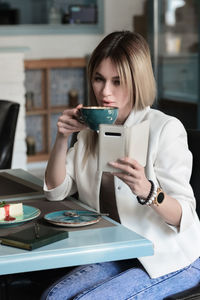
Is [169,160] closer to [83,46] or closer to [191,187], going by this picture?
[191,187]

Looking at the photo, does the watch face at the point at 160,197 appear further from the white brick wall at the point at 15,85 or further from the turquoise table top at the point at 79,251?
the white brick wall at the point at 15,85

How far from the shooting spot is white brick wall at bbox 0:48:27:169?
5586mm

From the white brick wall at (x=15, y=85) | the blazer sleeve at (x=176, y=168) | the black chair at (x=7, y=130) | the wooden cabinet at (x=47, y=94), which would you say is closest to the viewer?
the blazer sleeve at (x=176, y=168)

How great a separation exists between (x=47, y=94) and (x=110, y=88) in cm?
428

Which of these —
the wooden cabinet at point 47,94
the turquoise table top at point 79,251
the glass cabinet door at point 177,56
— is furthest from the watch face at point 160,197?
the wooden cabinet at point 47,94

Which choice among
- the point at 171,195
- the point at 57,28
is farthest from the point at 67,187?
the point at 57,28

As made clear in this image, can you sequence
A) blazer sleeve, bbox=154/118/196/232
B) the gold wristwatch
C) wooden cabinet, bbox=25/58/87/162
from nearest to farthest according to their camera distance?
the gold wristwatch → blazer sleeve, bbox=154/118/196/232 → wooden cabinet, bbox=25/58/87/162

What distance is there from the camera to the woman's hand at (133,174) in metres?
1.55

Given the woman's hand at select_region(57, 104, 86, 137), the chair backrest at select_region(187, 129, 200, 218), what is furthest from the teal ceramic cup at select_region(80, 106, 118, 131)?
the chair backrest at select_region(187, 129, 200, 218)

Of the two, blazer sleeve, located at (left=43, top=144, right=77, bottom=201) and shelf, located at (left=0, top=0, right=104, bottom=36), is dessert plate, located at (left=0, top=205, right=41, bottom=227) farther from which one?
shelf, located at (left=0, top=0, right=104, bottom=36)

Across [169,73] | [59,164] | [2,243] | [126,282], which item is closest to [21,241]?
[2,243]

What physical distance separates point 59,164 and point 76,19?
4.44 m

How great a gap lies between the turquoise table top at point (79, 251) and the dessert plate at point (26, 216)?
6.2 inches

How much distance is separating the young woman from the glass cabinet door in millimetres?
3805
